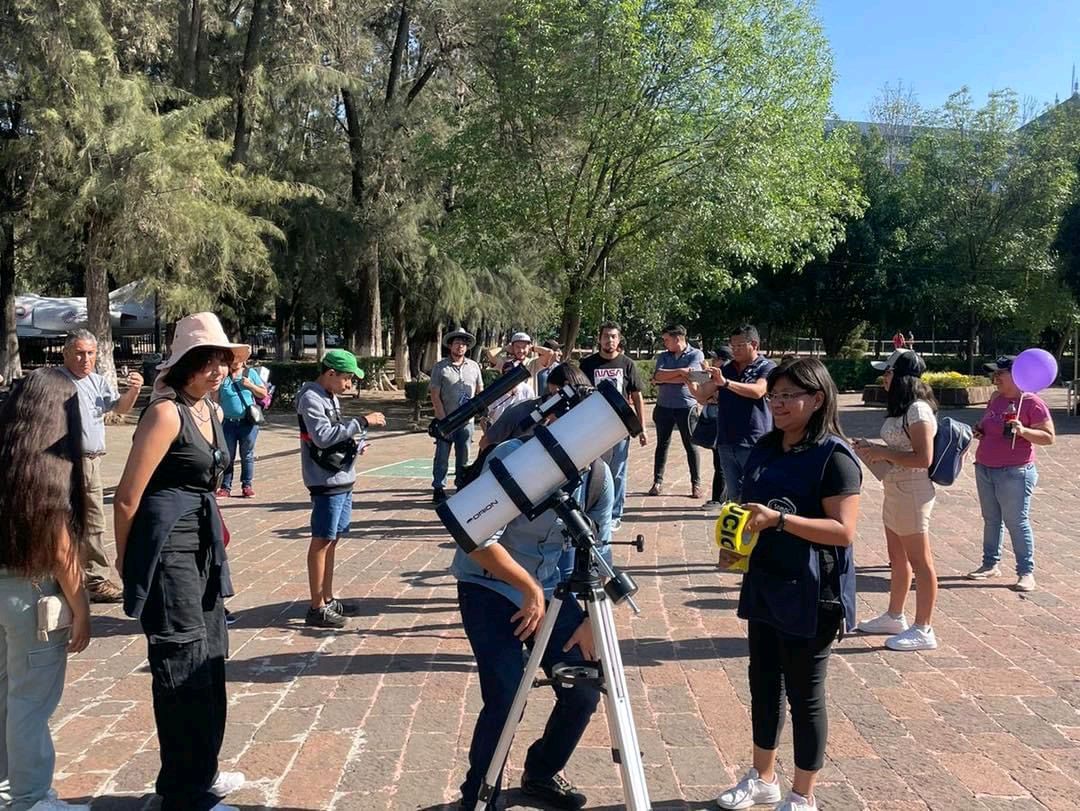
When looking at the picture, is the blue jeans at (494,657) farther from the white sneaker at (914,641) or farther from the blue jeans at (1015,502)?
the blue jeans at (1015,502)

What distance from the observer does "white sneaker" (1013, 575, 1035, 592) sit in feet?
21.5

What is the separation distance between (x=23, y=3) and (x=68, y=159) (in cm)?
303

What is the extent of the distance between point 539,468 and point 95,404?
4810 mm

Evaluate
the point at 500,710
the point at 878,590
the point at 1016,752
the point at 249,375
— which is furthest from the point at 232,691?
the point at 249,375

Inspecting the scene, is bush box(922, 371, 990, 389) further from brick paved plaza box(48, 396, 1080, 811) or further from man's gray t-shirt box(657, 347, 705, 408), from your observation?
brick paved plaza box(48, 396, 1080, 811)

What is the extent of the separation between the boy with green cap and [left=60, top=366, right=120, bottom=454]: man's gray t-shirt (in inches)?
60.2

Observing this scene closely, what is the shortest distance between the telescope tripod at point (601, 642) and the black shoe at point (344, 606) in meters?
3.28

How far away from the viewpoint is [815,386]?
337 cm

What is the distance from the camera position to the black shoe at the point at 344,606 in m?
5.90

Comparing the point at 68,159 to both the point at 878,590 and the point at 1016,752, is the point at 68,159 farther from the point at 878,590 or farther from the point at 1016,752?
the point at 1016,752

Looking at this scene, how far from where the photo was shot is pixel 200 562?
11.0 feet

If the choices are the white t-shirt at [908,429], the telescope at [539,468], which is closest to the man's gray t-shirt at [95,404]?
the telescope at [539,468]

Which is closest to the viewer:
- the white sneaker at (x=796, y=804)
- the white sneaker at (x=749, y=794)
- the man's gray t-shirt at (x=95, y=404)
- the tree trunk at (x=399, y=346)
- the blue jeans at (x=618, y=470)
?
the white sneaker at (x=796, y=804)

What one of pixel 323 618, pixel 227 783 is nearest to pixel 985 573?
pixel 323 618
